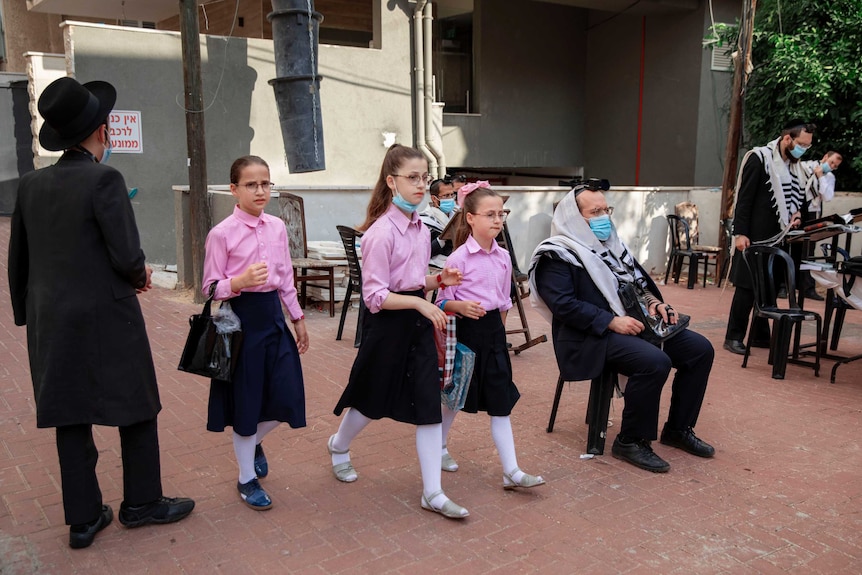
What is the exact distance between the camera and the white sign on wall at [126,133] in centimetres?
1110

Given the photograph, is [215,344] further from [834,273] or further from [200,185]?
[200,185]

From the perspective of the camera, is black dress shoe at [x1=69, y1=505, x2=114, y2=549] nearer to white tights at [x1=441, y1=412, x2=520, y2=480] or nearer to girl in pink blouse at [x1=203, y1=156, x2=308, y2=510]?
girl in pink blouse at [x1=203, y1=156, x2=308, y2=510]

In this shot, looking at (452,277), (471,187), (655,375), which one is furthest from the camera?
(471,187)

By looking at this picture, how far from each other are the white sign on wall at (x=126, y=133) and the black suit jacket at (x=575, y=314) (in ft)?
27.8

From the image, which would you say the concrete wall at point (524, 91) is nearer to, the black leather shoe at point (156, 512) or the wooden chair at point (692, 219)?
the wooden chair at point (692, 219)

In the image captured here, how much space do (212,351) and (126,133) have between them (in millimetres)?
8634

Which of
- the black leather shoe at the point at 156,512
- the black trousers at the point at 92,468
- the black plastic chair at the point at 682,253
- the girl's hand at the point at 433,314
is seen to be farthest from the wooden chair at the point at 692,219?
the black trousers at the point at 92,468

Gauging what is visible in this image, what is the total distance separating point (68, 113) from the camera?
3193mm

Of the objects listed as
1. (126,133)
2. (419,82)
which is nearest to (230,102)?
(126,133)

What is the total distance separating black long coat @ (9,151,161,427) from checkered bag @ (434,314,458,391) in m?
1.35

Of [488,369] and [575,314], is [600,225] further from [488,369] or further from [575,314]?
[488,369]

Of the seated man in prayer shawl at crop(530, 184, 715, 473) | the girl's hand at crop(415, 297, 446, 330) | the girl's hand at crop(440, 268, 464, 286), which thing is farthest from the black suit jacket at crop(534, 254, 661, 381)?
the girl's hand at crop(415, 297, 446, 330)

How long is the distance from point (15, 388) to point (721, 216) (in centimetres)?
1013

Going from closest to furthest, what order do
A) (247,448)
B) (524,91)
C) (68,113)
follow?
(68,113) → (247,448) → (524,91)
